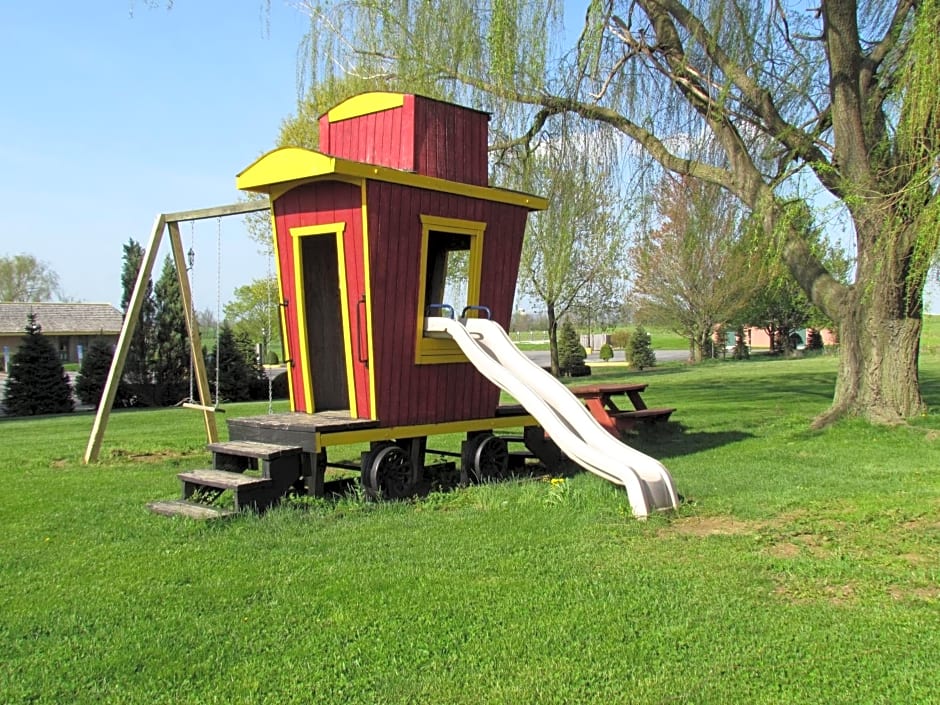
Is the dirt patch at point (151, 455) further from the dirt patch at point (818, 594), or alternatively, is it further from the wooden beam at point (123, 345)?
the dirt patch at point (818, 594)

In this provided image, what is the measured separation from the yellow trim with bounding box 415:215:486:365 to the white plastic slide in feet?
0.45

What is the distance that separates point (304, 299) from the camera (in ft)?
25.3

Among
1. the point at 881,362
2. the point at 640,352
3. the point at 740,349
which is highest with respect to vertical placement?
the point at 640,352

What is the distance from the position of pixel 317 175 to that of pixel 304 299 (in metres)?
1.20

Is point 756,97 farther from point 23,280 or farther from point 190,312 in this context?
point 23,280

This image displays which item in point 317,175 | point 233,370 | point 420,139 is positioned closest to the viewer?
point 317,175

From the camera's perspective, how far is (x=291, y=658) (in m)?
3.64

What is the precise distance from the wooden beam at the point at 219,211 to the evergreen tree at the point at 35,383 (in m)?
12.9

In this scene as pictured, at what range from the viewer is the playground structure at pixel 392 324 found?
692cm

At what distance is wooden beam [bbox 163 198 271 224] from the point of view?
880 cm

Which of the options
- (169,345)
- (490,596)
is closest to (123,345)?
(490,596)

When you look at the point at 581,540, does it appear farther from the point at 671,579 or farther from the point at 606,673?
the point at 606,673

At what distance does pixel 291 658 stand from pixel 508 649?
2.96 feet

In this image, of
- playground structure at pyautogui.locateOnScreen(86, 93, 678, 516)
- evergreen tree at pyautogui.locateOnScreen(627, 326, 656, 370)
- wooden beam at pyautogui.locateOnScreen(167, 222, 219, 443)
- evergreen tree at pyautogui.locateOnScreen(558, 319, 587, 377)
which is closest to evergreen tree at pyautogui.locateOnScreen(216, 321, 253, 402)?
wooden beam at pyautogui.locateOnScreen(167, 222, 219, 443)
